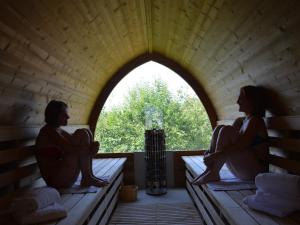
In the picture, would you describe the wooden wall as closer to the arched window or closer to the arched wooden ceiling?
the arched wooden ceiling

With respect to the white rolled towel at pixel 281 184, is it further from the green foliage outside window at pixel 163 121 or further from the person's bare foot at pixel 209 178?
the green foliage outside window at pixel 163 121

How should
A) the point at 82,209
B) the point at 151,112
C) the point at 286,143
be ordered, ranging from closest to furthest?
the point at 82,209 < the point at 286,143 < the point at 151,112

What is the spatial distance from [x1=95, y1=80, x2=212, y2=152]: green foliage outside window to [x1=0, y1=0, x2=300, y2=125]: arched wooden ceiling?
1402mm

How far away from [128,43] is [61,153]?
2.38m

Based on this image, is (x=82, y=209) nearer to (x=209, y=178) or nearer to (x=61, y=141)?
(x=61, y=141)

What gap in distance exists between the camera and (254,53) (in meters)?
2.73

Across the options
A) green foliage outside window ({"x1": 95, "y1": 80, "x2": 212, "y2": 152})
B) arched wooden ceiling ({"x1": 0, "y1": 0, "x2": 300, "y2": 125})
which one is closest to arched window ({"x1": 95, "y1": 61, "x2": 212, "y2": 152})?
green foliage outside window ({"x1": 95, "y1": 80, "x2": 212, "y2": 152})

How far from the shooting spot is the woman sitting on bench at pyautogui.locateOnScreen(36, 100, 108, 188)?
2.72 metres

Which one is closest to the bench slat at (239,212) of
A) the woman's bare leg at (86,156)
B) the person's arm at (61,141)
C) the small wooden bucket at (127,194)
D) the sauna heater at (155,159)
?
the woman's bare leg at (86,156)

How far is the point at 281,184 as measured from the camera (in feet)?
Answer: 6.21

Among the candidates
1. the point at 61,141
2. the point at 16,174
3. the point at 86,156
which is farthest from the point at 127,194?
the point at 16,174

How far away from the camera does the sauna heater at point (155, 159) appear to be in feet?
15.8

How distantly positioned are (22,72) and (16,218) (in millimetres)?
1165

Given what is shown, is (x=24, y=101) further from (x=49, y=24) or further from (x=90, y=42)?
(x=90, y=42)
